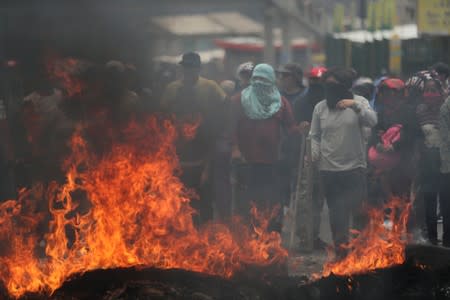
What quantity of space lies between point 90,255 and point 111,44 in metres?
2.51

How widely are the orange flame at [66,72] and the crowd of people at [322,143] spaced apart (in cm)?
95

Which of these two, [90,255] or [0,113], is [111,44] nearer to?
[0,113]

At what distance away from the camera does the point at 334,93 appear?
25.5 feet

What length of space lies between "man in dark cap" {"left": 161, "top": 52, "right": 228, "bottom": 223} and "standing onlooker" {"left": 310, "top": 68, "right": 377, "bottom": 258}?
1.16 m

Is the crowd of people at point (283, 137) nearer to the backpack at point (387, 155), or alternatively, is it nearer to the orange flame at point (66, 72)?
the backpack at point (387, 155)

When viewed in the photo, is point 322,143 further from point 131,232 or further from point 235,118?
point 131,232

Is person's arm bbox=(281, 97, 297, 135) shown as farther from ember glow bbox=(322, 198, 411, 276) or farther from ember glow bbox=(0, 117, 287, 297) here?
ember glow bbox=(322, 198, 411, 276)

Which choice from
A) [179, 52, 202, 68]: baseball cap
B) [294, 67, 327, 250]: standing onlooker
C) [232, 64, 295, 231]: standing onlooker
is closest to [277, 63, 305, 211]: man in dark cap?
[294, 67, 327, 250]: standing onlooker

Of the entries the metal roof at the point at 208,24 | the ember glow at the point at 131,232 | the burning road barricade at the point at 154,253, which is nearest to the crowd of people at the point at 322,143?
the burning road barricade at the point at 154,253

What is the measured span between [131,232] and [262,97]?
247 cm

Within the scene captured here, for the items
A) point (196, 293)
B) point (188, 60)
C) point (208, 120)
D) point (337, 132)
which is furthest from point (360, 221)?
point (196, 293)

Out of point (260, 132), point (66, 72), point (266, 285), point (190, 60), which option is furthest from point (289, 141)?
point (266, 285)

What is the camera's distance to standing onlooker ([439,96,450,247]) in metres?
8.18

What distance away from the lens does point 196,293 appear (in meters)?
5.57
